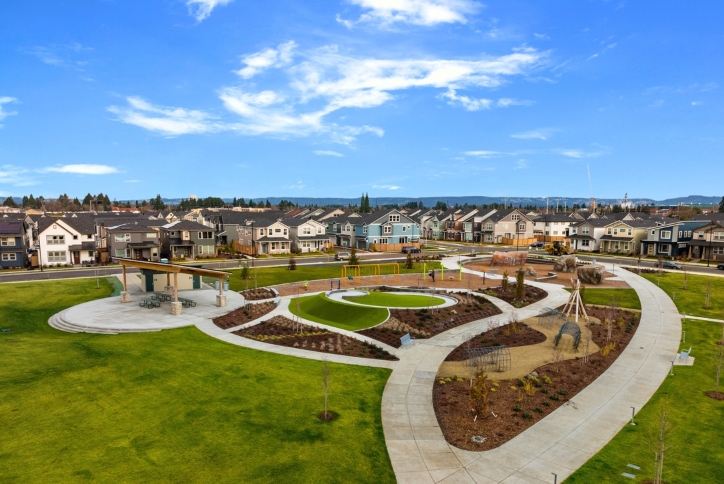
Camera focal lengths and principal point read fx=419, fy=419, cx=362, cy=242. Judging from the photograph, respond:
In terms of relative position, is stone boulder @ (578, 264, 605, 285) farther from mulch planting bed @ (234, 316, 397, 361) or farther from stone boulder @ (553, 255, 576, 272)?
mulch planting bed @ (234, 316, 397, 361)

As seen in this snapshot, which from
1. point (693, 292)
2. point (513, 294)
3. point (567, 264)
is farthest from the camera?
point (567, 264)

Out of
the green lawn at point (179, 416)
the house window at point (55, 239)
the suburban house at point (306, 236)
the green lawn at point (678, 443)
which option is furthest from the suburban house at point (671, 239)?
the house window at point (55, 239)

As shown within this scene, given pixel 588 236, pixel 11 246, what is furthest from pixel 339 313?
pixel 588 236

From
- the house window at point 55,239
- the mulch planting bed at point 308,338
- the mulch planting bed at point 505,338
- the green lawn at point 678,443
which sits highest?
the house window at point 55,239

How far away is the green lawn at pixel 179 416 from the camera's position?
43.7 ft

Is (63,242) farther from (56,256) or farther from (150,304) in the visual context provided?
(150,304)

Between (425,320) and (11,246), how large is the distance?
6130cm

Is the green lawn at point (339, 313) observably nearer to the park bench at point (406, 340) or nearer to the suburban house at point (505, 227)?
the park bench at point (406, 340)

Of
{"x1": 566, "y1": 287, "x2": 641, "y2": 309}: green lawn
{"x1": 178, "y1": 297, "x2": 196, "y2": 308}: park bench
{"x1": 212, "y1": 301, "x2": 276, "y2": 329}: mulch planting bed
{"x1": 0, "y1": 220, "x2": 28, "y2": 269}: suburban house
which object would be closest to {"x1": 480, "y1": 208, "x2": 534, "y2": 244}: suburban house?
{"x1": 566, "y1": 287, "x2": 641, "y2": 309}: green lawn

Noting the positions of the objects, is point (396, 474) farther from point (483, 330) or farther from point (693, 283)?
point (693, 283)

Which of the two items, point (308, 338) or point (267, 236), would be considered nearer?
point (308, 338)

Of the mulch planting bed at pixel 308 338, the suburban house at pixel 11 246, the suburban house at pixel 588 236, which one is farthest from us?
the suburban house at pixel 588 236

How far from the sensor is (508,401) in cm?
1856

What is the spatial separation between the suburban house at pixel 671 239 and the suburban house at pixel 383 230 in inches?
1693
